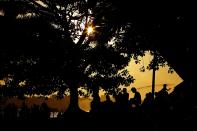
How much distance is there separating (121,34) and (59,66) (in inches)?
186

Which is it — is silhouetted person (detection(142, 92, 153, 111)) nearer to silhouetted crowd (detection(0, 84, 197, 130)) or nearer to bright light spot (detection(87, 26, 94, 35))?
silhouetted crowd (detection(0, 84, 197, 130))

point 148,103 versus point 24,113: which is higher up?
point 148,103

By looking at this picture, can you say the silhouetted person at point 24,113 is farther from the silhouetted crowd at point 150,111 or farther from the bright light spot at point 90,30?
the bright light spot at point 90,30

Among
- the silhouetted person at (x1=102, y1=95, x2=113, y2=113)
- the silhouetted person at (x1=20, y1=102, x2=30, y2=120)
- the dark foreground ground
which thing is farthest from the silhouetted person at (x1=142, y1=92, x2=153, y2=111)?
the silhouetted person at (x1=20, y1=102, x2=30, y2=120)

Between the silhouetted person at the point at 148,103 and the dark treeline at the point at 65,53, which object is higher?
the dark treeline at the point at 65,53

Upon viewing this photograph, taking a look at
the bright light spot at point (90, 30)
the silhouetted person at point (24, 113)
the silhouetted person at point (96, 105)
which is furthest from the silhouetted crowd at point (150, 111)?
the bright light spot at point (90, 30)

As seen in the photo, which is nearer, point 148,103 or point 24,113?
point 148,103

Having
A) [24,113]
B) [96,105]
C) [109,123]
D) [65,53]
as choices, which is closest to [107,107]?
[109,123]

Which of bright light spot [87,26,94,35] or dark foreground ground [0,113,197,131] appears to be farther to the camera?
bright light spot [87,26,94,35]

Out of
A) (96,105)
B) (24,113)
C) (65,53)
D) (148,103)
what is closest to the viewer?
(148,103)

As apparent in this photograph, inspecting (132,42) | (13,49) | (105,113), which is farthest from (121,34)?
(105,113)

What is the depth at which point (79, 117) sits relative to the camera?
54.3 feet

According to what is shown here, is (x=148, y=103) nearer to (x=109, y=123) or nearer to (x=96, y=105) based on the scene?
(x=109, y=123)

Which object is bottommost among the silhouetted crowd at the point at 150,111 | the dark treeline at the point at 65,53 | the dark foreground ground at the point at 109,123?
the dark foreground ground at the point at 109,123
